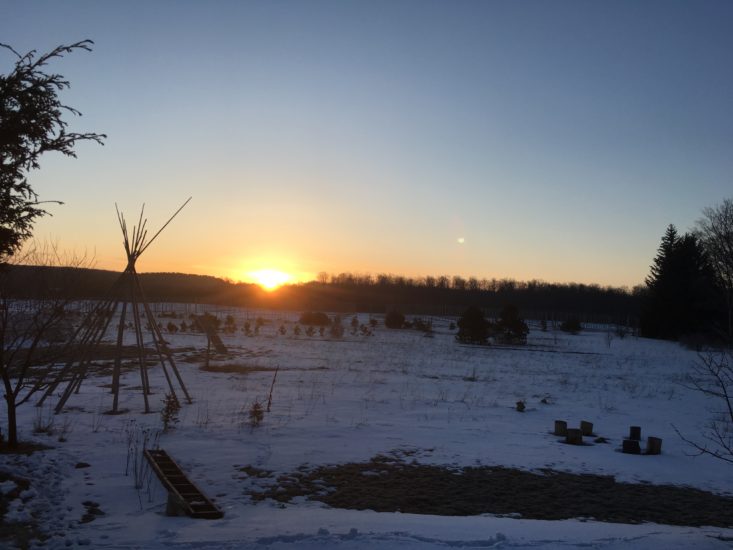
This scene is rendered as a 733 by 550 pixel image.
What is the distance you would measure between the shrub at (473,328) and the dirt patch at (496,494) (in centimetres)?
2385

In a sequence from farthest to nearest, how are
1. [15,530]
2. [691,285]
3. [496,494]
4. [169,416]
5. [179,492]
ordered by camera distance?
[691,285] < [169,416] < [496,494] < [179,492] < [15,530]

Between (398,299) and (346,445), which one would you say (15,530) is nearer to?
(346,445)

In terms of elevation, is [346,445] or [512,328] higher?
[512,328]

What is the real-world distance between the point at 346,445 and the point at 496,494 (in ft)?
8.85

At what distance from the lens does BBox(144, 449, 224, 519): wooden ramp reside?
5.17 metres

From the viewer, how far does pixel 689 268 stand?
40312 millimetres

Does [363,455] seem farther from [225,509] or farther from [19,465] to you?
[19,465]

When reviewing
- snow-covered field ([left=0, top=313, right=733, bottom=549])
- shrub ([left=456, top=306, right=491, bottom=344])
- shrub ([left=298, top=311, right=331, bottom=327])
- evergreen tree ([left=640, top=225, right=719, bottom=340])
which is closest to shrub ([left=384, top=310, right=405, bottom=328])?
shrub ([left=298, top=311, right=331, bottom=327])

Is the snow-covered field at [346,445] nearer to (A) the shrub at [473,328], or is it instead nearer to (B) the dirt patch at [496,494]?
(B) the dirt patch at [496,494]

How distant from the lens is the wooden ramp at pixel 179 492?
5.17 m

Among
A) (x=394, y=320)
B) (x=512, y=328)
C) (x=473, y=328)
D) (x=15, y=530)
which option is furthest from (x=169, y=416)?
(x=394, y=320)

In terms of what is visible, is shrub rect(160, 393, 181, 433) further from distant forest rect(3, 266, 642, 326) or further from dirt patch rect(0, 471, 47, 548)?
distant forest rect(3, 266, 642, 326)

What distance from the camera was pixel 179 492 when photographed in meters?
5.68

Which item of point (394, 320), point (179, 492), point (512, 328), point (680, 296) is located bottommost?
point (179, 492)
